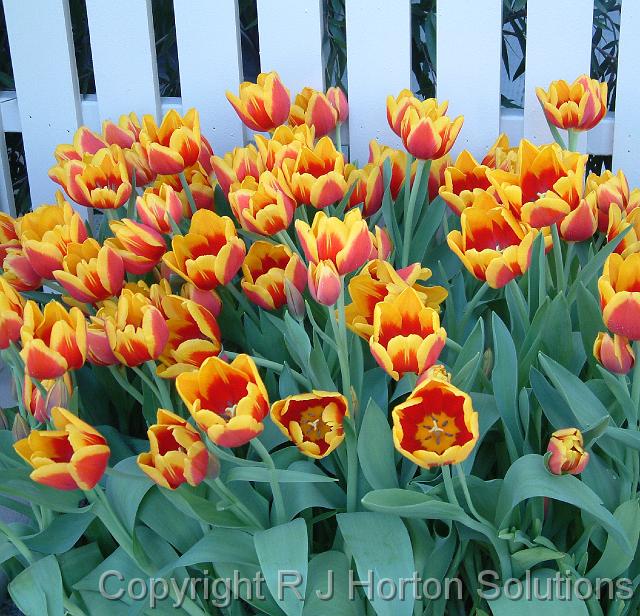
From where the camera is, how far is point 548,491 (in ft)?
2.91

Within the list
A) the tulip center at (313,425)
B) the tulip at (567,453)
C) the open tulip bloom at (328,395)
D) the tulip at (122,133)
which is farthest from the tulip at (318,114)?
the tulip at (567,453)

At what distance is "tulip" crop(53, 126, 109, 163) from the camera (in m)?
1.42

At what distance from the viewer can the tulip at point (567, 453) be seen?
890 mm

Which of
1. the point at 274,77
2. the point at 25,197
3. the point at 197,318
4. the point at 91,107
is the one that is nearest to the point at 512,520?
the point at 197,318

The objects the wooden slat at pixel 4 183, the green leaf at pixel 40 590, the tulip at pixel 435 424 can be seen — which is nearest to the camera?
the tulip at pixel 435 424

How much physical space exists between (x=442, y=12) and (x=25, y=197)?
1283 millimetres

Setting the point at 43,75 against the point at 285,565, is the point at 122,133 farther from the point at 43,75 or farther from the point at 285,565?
the point at 285,565

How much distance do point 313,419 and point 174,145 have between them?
506 mm

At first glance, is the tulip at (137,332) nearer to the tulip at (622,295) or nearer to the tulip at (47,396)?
the tulip at (47,396)

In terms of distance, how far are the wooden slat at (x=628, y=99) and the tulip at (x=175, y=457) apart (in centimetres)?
102

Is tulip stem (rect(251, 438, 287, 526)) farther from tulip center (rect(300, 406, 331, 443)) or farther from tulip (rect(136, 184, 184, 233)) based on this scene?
tulip (rect(136, 184, 184, 233))

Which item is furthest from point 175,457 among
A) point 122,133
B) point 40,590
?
point 122,133

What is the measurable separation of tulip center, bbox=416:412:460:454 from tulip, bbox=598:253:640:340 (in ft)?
0.64

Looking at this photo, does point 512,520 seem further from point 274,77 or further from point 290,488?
point 274,77
